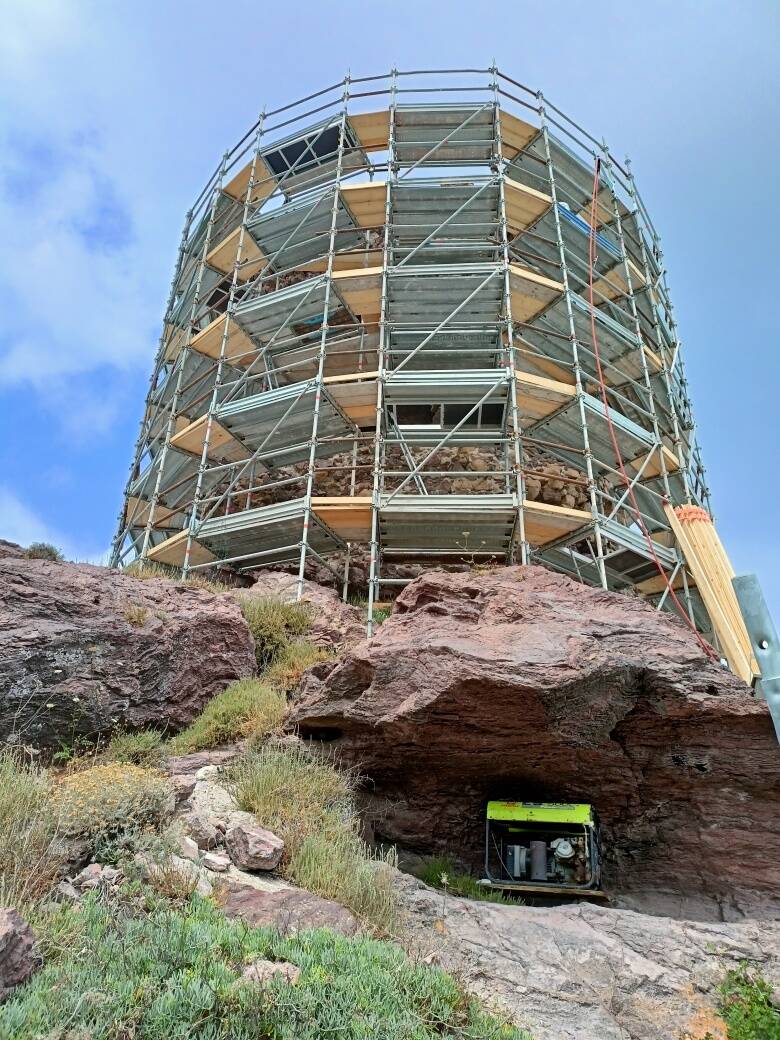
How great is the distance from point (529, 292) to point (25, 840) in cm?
1539

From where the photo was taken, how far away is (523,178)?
21.3 metres

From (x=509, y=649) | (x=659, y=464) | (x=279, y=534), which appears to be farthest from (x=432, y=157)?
(x=509, y=649)

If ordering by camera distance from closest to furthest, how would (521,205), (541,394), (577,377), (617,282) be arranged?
(577,377)
(541,394)
(521,205)
(617,282)

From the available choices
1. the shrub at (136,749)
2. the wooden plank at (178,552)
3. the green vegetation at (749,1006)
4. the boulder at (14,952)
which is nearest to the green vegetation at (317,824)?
the shrub at (136,749)

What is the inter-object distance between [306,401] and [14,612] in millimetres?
9267

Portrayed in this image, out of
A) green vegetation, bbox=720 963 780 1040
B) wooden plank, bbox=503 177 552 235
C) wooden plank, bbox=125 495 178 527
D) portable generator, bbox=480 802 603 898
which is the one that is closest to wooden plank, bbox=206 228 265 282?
wooden plank, bbox=503 177 552 235

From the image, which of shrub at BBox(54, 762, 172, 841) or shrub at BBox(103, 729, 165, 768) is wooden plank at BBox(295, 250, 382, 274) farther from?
shrub at BBox(54, 762, 172, 841)

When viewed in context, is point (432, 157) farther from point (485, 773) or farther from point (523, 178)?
point (485, 773)

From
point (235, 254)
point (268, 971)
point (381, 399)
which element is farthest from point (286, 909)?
point (235, 254)

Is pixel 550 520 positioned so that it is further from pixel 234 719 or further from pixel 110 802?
pixel 110 802

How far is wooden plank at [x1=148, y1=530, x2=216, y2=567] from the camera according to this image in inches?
629

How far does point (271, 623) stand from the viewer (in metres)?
11.1

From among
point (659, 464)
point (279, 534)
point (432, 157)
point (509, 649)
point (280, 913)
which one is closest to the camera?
point (280, 913)

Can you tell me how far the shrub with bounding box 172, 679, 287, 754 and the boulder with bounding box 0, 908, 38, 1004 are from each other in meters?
3.99
